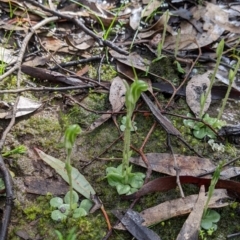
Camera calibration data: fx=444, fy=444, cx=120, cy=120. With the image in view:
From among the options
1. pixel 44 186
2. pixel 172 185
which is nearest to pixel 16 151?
pixel 44 186

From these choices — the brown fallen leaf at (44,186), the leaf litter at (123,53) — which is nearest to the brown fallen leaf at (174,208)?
the leaf litter at (123,53)

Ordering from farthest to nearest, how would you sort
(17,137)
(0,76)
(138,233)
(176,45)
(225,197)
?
(176,45) < (0,76) < (17,137) < (225,197) < (138,233)

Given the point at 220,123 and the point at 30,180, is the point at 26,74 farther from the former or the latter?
the point at 220,123

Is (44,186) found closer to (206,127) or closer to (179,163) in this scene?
(179,163)

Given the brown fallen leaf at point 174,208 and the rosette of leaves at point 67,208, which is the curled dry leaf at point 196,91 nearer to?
the brown fallen leaf at point 174,208

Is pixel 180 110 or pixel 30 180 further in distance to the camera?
pixel 180 110

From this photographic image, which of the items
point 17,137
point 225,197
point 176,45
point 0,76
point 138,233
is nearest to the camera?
point 138,233

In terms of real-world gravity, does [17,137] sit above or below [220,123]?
below

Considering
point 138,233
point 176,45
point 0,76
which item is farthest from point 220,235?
point 0,76
